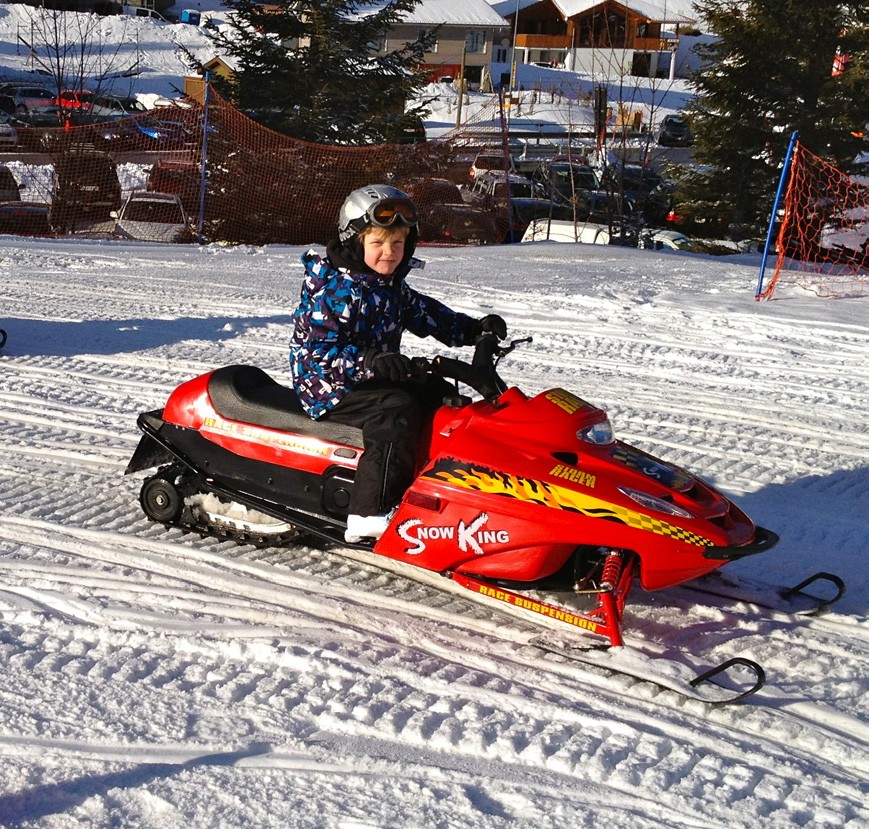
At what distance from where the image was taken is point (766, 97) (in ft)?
61.5

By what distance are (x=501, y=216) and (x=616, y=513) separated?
1253cm

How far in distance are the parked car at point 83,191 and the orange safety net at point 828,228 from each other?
29.3ft

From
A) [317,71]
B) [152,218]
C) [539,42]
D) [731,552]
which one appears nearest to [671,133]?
[317,71]

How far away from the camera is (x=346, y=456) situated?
14.3 feet

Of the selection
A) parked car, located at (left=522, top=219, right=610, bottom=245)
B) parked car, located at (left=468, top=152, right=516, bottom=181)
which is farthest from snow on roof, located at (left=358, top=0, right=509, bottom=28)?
parked car, located at (left=468, top=152, right=516, bottom=181)

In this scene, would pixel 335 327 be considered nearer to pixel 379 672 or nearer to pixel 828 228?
pixel 379 672

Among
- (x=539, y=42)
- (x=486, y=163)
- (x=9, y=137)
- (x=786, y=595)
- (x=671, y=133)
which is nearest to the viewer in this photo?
(x=786, y=595)

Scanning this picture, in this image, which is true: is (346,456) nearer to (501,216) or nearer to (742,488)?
(742,488)

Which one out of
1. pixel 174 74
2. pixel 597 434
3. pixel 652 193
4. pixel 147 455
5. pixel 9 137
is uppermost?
pixel 174 74

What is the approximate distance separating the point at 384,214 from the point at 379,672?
66.0 inches

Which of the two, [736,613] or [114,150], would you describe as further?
[114,150]

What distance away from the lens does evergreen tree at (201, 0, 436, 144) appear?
18.4 metres

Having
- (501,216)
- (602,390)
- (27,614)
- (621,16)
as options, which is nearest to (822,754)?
(27,614)

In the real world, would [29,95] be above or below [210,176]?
above
